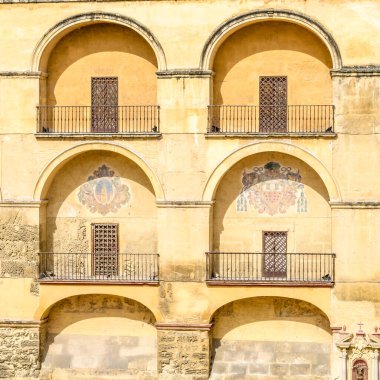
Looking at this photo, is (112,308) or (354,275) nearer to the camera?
(354,275)

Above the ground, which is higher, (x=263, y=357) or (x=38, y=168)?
(x=38, y=168)

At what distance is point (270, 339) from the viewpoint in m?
29.1

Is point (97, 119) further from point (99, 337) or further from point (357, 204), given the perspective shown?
point (357, 204)

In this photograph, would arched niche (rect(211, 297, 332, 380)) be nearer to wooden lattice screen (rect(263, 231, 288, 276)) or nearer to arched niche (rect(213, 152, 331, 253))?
wooden lattice screen (rect(263, 231, 288, 276))

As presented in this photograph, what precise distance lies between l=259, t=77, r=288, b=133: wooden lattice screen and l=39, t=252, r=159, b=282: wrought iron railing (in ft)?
18.0

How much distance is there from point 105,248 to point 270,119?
265 inches

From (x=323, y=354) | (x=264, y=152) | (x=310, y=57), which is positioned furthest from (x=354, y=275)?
(x=310, y=57)

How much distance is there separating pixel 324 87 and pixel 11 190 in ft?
33.9

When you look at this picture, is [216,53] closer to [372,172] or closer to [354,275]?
[372,172]

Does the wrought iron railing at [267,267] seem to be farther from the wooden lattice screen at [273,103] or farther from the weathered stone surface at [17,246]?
the weathered stone surface at [17,246]

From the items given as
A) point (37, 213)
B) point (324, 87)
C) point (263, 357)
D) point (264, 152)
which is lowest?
point (263, 357)

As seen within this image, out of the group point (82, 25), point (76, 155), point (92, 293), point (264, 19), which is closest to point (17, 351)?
point (92, 293)

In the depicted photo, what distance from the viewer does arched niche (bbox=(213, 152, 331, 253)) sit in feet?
95.2

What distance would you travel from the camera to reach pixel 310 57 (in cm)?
2881
